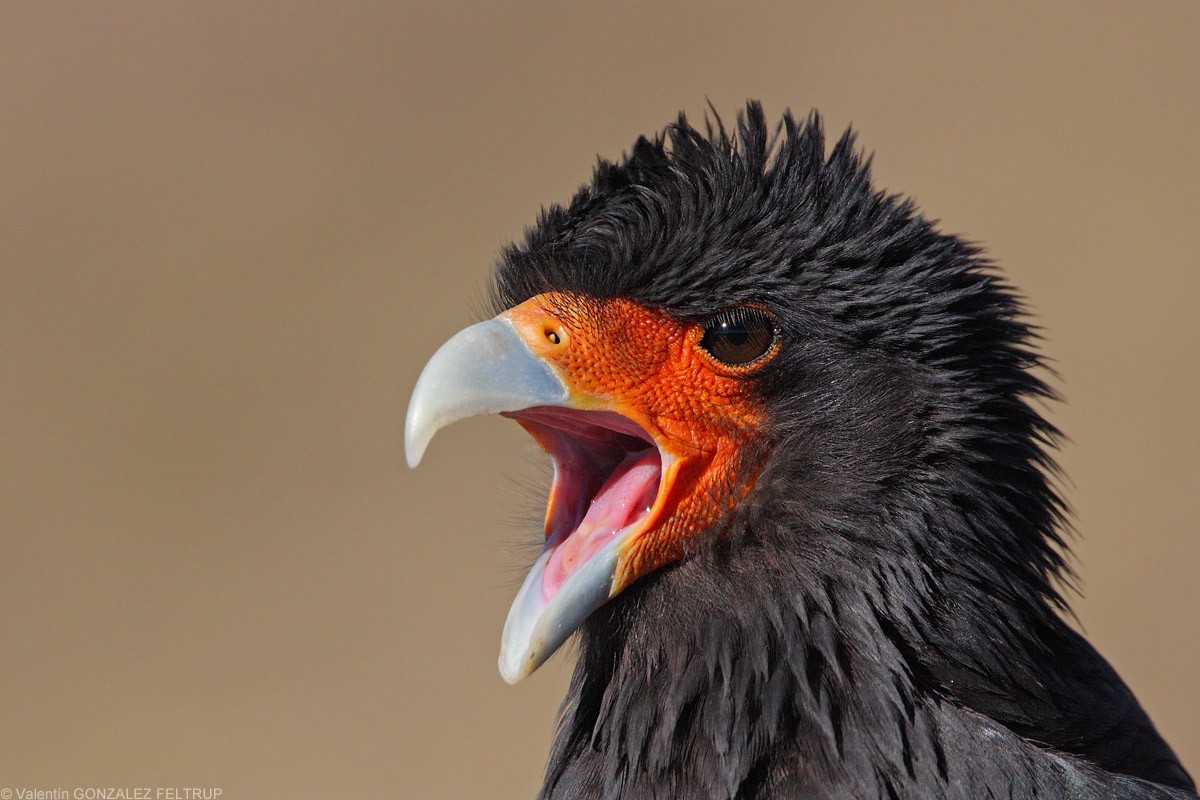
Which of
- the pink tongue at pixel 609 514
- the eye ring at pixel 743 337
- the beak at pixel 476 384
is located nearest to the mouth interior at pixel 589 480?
the pink tongue at pixel 609 514

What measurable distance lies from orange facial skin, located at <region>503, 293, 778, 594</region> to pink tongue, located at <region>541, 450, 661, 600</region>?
13 centimetres

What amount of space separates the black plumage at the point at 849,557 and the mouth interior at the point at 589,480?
0.60ft

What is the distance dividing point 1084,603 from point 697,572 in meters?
10.6

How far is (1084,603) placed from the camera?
42.8ft

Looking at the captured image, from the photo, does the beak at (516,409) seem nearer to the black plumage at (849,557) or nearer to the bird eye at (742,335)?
the black plumage at (849,557)

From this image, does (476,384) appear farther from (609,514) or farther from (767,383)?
(767,383)

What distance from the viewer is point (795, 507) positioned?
3424 millimetres

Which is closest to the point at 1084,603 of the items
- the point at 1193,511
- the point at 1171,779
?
the point at 1193,511

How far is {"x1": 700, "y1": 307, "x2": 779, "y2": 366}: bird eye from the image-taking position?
352cm

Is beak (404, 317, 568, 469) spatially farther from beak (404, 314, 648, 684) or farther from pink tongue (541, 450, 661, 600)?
pink tongue (541, 450, 661, 600)

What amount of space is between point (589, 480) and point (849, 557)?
848 millimetres

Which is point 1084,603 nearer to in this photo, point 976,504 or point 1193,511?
point 1193,511

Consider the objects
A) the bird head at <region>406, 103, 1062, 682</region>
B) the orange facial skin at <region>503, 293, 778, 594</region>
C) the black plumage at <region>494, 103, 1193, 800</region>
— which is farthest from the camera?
the orange facial skin at <region>503, 293, 778, 594</region>

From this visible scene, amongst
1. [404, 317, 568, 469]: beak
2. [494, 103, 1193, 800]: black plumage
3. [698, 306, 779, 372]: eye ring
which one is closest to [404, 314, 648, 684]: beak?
[404, 317, 568, 469]: beak
